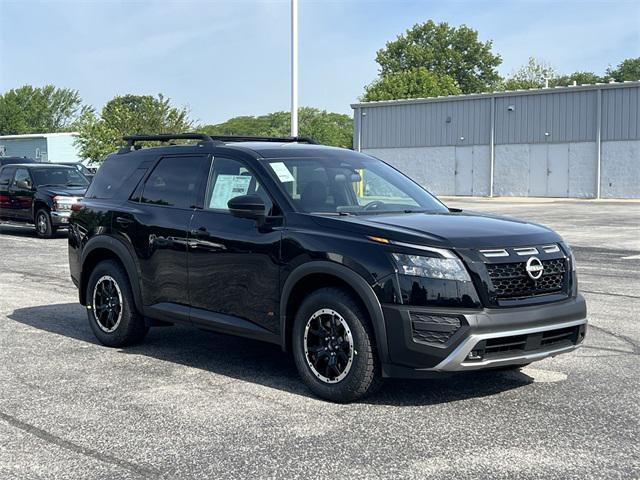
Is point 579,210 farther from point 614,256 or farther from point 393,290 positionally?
point 393,290

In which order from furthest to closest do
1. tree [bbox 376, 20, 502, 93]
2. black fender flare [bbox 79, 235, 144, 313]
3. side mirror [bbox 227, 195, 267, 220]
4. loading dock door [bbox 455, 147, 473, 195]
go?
tree [bbox 376, 20, 502, 93]
loading dock door [bbox 455, 147, 473, 195]
black fender flare [bbox 79, 235, 144, 313]
side mirror [bbox 227, 195, 267, 220]

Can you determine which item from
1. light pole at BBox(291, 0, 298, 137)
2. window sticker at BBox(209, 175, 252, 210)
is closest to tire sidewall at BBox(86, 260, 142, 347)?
window sticker at BBox(209, 175, 252, 210)

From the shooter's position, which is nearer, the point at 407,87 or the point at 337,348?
the point at 337,348

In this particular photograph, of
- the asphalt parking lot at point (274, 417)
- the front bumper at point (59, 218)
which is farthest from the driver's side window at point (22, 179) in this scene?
the asphalt parking lot at point (274, 417)

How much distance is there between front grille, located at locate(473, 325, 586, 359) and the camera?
522cm

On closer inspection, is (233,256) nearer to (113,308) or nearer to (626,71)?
(113,308)

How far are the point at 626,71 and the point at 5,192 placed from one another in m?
106

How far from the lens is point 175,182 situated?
23.2 ft

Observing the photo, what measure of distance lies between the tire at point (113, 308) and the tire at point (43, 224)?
12.7m

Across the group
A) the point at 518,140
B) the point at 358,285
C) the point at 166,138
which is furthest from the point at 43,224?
the point at 518,140

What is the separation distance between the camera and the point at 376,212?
620 centimetres

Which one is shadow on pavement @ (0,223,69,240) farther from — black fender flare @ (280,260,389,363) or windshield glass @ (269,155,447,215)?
black fender flare @ (280,260,389,363)

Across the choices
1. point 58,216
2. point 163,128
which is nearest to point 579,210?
point 58,216

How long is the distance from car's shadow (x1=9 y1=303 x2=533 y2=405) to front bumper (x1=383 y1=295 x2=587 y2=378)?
0.55 m
